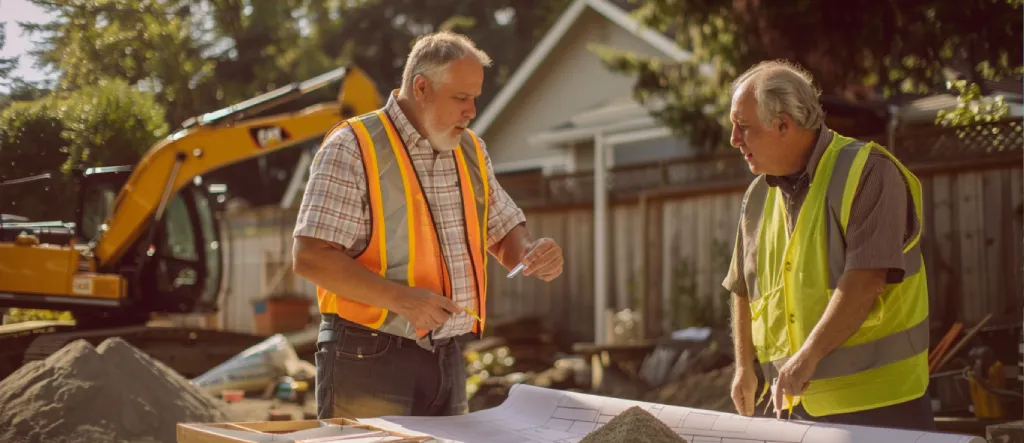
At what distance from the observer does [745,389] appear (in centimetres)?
317

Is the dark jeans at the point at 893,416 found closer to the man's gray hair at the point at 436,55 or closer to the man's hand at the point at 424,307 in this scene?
the man's hand at the point at 424,307

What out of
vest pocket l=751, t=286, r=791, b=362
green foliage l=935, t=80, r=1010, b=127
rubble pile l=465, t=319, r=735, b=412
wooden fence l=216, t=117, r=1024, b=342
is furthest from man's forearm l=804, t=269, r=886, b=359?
wooden fence l=216, t=117, r=1024, b=342

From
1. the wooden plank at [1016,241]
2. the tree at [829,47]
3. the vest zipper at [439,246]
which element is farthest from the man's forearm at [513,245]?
the wooden plank at [1016,241]

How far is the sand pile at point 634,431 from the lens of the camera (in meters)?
2.28

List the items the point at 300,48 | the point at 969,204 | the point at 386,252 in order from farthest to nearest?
the point at 300,48, the point at 969,204, the point at 386,252

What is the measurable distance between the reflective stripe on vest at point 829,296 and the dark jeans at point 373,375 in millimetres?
946

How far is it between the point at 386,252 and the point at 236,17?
314 centimetres

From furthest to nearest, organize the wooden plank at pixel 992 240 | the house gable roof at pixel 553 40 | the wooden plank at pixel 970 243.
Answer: the house gable roof at pixel 553 40 → the wooden plank at pixel 970 243 → the wooden plank at pixel 992 240

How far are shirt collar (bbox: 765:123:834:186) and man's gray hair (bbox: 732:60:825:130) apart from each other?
0.11 ft

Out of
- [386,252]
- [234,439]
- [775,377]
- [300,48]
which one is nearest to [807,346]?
[775,377]

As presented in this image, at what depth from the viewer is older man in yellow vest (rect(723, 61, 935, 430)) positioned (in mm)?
2723

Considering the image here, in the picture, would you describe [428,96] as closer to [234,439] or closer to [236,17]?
[234,439]

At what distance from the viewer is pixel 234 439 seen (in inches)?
94.1

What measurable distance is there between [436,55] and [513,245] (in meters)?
0.67
